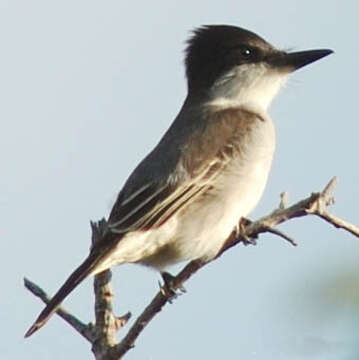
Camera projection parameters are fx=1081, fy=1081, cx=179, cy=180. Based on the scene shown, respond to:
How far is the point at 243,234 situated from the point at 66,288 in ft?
2.22

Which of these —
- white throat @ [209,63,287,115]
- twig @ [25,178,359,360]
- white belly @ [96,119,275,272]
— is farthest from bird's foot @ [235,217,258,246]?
white throat @ [209,63,287,115]

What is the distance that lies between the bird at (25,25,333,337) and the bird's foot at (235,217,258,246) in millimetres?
27

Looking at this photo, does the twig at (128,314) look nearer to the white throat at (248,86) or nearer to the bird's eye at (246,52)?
the white throat at (248,86)

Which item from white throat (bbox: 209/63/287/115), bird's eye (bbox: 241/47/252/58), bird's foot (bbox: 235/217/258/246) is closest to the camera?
bird's foot (bbox: 235/217/258/246)

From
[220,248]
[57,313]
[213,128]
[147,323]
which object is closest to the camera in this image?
[147,323]

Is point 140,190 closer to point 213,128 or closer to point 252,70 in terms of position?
point 213,128

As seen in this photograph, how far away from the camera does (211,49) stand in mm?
5203

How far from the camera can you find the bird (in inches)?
158

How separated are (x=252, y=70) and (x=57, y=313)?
2.20m

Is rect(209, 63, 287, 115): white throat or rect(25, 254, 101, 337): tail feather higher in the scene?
rect(209, 63, 287, 115): white throat

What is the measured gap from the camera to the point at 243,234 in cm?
383

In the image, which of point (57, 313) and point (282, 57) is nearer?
point (57, 313)

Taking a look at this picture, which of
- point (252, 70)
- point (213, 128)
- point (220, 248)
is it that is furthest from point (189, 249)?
point (252, 70)

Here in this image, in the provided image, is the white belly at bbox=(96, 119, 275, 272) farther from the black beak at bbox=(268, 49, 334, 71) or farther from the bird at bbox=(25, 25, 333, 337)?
the black beak at bbox=(268, 49, 334, 71)
